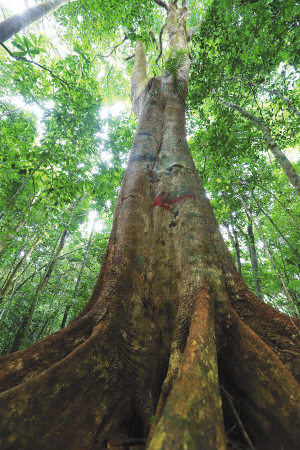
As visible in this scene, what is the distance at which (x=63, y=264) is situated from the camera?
9.34 metres

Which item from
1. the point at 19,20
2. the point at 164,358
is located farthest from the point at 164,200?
the point at 19,20

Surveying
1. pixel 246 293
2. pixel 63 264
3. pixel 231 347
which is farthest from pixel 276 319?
pixel 63 264

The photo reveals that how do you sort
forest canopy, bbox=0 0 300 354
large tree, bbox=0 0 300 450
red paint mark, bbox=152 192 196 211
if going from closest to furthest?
1. large tree, bbox=0 0 300 450
2. red paint mark, bbox=152 192 196 211
3. forest canopy, bbox=0 0 300 354

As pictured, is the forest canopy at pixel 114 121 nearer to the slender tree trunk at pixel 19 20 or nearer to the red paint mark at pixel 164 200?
the slender tree trunk at pixel 19 20

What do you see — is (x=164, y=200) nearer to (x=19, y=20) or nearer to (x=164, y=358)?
(x=164, y=358)

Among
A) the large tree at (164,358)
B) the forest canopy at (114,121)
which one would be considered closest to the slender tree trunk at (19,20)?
the forest canopy at (114,121)

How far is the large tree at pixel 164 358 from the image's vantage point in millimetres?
991

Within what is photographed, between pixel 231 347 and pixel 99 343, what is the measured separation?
0.89m

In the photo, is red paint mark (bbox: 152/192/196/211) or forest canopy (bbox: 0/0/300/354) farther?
forest canopy (bbox: 0/0/300/354)

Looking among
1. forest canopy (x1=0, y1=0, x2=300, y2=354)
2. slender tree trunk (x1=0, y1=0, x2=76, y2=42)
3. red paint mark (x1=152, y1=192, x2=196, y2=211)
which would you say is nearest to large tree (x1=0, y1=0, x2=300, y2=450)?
red paint mark (x1=152, y1=192, x2=196, y2=211)

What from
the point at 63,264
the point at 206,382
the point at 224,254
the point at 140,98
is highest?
the point at 140,98

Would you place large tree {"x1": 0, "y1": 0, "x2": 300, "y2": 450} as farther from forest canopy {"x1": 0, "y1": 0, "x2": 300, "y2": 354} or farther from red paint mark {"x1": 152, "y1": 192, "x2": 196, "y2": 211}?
forest canopy {"x1": 0, "y1": 0, "x2": 300, "y2": 354}

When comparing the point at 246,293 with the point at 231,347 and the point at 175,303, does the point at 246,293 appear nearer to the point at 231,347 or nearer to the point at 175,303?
the point at 231,347

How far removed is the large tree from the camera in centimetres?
99
